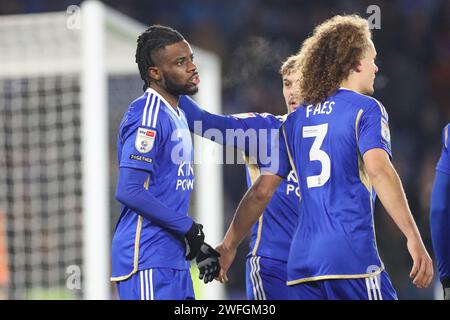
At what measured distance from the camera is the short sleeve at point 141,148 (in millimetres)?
3629

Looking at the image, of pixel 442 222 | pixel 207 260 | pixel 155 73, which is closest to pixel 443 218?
pixel 442 222

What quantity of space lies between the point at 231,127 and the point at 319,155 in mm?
886

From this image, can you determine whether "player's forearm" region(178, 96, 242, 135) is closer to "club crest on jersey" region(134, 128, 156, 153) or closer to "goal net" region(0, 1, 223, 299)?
"club crest on jersey" region(134, 128, 156, 153)

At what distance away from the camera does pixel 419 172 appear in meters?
9.27

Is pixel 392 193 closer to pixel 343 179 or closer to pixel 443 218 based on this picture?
pixel 343 179

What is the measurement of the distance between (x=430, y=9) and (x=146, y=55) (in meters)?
7.23

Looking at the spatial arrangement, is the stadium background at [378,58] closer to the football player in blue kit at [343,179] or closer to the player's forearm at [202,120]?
the player's forearm at [202,120]

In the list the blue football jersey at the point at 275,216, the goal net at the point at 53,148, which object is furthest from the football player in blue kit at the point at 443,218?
the goal net at the point at 53,148

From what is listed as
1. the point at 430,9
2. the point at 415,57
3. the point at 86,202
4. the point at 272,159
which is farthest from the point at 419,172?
the point at 272,159

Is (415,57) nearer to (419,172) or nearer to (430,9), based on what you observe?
(430,9)

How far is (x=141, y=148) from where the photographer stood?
3.64 metres

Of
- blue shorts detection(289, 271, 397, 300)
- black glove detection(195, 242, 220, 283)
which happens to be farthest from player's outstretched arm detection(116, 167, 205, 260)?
blue shorts detection(289, 271, 397, 300)
